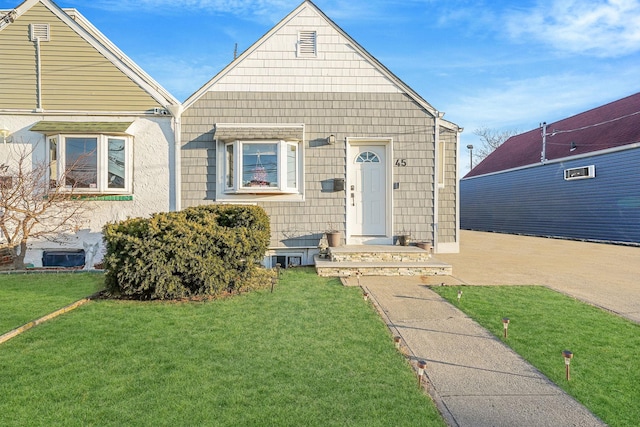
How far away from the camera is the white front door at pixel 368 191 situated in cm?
881

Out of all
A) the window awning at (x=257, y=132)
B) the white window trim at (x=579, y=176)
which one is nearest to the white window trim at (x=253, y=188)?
the window awning at (x=257, y=132)

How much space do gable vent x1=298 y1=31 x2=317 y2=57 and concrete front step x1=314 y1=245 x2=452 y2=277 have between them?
4.85 m

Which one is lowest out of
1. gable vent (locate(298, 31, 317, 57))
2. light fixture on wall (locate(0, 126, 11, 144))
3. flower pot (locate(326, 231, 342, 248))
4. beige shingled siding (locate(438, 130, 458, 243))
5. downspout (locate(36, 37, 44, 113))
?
flower pot (locate(326, 231, 342, 248))

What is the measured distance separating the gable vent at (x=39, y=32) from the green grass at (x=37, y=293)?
5.55 m

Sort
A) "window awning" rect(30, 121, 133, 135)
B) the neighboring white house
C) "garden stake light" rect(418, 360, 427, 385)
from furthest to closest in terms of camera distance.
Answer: the neighboring white house → "window awning" rect(30, 121, 133, 135) → "garden stake light" rect(418, 360, 427, 385)

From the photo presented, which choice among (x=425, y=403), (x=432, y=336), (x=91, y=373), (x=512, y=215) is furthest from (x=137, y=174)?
(x=512, y=215)

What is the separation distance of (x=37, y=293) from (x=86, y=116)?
4.84m

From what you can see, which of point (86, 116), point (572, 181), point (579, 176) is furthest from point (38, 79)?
point (572, 181)

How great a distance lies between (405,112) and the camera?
28.7 feet

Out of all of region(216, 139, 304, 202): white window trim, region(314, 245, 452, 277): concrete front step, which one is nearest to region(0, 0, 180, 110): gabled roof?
region(216, 139, 304, 202): white window trim

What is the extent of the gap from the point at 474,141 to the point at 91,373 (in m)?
44.0

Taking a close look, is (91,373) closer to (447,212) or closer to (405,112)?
(405,112)

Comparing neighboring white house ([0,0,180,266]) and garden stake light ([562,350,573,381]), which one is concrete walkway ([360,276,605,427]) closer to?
garden stake light ([562,350,573,381])

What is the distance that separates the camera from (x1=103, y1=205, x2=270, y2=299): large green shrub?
15.7 ft
